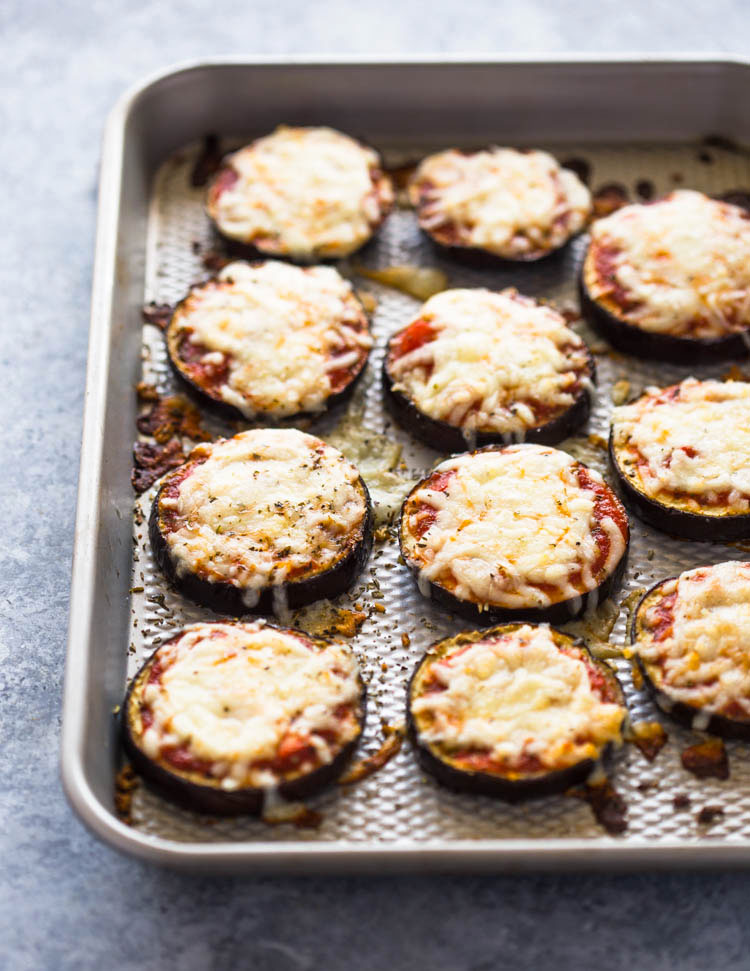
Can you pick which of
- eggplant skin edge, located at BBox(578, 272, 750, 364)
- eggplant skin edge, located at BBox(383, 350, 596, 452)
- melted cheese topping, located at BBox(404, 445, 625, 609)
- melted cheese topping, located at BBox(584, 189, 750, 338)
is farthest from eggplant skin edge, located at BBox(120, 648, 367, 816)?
melted cheese topping, located at BBox(584, 189, 750, 338)

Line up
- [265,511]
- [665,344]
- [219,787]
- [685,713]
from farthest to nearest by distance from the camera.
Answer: [665,344]
[265,511]
[685,713]
[219,787]

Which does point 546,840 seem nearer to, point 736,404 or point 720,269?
point 736,404

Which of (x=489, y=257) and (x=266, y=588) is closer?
(x=266, y=588)

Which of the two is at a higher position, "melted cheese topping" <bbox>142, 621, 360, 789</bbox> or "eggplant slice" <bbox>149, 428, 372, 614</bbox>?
Answer: "eggplant slice" <bbox>149, 428, 372, 614</bbox>

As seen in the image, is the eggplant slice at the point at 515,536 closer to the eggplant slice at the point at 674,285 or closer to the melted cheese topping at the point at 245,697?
the melted cheese topping at the point at 245,697

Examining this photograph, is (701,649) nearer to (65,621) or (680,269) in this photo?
(680,269)

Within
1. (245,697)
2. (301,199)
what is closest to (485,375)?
(301,199)

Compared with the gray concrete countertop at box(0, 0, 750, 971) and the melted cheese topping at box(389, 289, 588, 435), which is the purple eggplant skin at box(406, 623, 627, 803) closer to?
the gray concrete countertop at box(0, 0, 750, 971)

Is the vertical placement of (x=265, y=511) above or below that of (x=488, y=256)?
below
